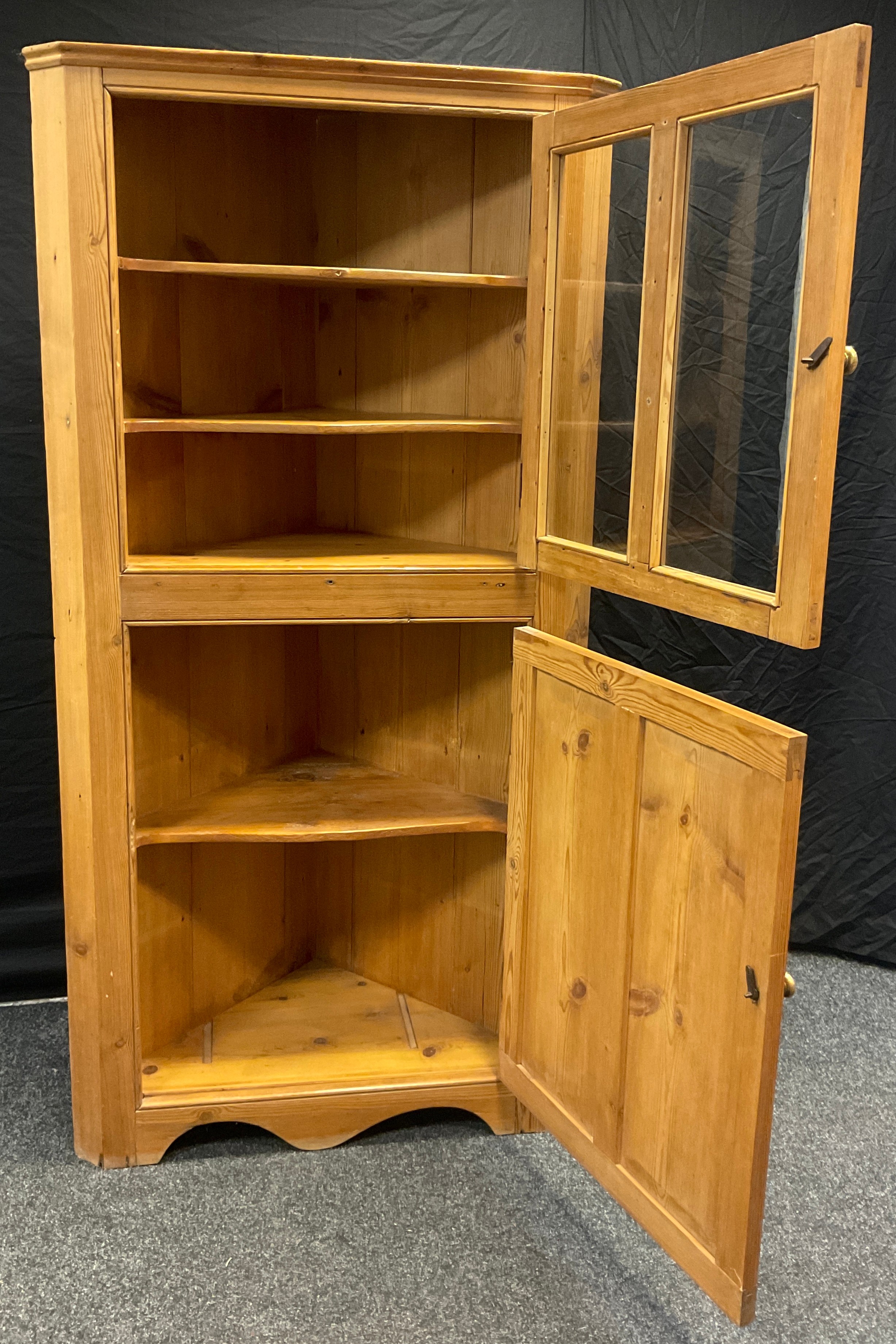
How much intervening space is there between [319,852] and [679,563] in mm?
1385

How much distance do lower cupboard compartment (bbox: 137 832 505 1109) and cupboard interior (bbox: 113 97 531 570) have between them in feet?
2.25

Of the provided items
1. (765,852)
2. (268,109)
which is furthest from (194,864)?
(268,109)

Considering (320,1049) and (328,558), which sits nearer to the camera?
(328,558)

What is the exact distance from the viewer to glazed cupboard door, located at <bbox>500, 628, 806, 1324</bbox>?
174 cm

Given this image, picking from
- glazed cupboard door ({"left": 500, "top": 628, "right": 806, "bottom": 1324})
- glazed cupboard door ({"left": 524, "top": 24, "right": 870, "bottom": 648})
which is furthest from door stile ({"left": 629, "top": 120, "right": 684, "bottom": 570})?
glazed cupboard door ({"left": 500, "top": 628, "right": 806, "bottom": 1324})

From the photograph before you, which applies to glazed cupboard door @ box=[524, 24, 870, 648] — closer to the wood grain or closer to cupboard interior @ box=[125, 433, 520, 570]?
cupboard interior @ box=[125, 433, 520, 570]

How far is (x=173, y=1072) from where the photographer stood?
2496mm

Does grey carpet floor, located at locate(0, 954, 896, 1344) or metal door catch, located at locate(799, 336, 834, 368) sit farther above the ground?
metal door catch, located at locate(799, 336, 834, 368)

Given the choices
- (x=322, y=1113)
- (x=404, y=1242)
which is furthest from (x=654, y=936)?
(x=322, y=1113)

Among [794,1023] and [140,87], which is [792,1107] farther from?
[140,87]

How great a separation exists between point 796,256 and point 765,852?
766mm

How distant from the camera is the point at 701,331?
1.83 m

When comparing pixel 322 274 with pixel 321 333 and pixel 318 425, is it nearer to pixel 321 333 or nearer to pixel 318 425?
pixel 318 425

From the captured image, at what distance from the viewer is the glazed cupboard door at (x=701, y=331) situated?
1.57 metres
